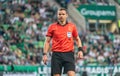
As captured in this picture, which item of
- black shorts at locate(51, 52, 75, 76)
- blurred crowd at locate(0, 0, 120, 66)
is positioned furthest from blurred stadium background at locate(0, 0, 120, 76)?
black shorts at locate(51, 52, 75, 76)

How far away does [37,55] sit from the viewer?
22344 mm

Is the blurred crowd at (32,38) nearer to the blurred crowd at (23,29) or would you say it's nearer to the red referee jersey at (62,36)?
the blurred crowd at (23,29)

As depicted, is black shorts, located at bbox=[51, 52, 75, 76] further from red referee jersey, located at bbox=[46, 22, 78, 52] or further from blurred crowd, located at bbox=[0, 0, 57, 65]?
blurred crowd, located at bbox=[0, 0, 57, 65]

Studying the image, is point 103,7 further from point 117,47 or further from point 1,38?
point 1,38

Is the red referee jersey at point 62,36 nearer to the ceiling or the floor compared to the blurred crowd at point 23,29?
nearer to the ceiling

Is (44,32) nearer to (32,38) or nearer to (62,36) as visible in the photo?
(32,38)

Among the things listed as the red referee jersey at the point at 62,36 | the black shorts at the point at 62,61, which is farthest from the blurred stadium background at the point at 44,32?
the red referee jersey at the point at 62,36

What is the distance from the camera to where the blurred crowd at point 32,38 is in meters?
22.1

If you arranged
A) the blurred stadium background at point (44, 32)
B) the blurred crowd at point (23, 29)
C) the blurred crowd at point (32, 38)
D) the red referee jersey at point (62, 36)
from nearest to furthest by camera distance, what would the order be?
the red referee jersey at point (62, 36) < the blurred stadium background at point (44, 32) < the blurred crowd at point (23, 29) < the blurred crowd at point (32, 38)

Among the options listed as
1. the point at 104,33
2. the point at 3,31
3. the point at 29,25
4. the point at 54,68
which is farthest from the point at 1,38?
the point at 54,68

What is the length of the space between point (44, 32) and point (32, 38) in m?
1.01

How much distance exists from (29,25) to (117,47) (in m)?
4.50

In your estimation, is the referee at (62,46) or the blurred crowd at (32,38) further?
the blurred crowd at (32,38)

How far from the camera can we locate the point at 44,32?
80.6 ft
